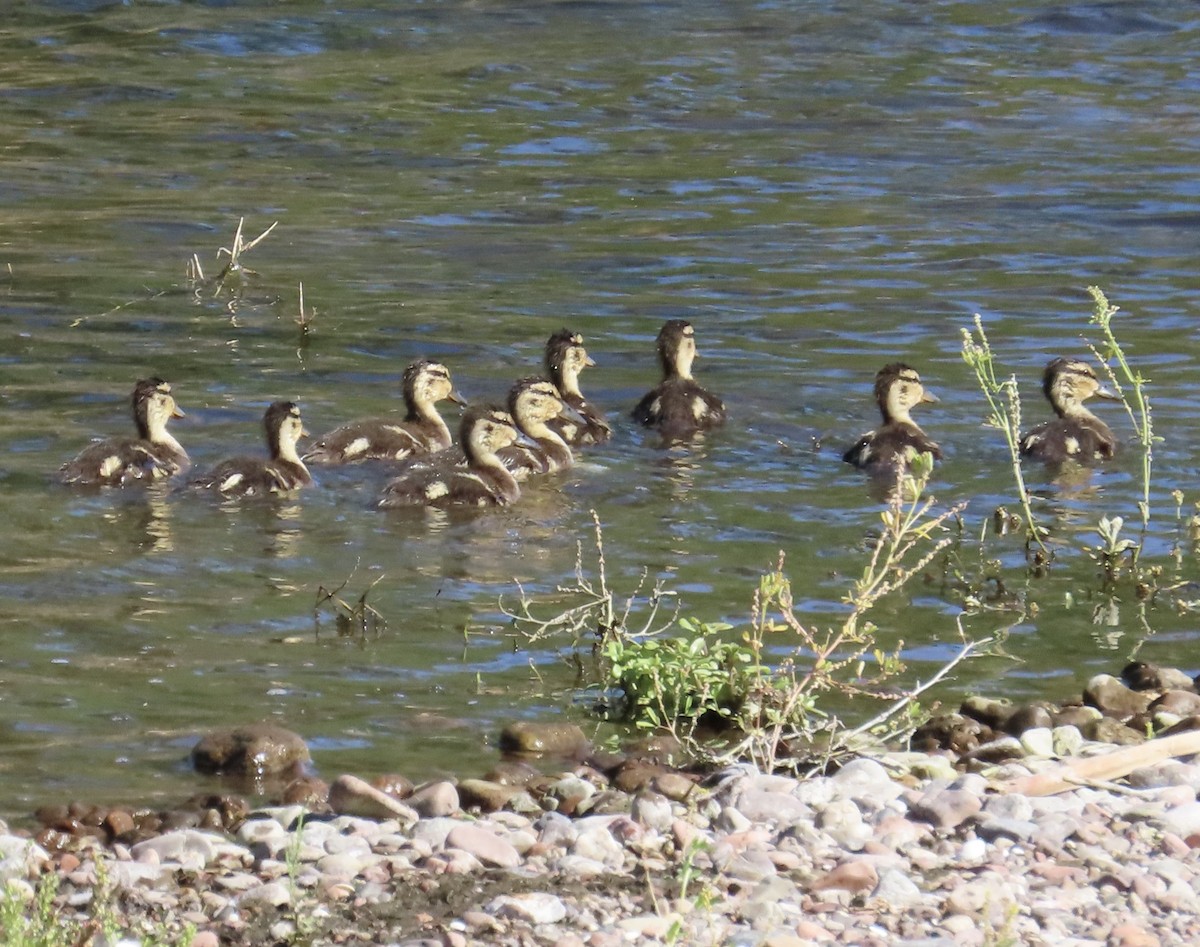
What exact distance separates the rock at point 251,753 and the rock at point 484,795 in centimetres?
52

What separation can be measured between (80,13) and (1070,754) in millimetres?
19795

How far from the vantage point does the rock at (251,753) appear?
566cm

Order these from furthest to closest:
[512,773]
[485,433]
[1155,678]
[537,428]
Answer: [537,428]
[485,433]
[1155,678]
[512,773]

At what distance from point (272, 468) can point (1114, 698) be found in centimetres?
379

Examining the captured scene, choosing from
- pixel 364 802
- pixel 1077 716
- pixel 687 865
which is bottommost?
pixel 1077 716

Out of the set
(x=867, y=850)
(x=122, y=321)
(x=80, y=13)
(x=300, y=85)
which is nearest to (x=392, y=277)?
(x=122, y=321)

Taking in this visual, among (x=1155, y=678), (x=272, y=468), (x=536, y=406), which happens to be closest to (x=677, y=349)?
(x=536, y=406)

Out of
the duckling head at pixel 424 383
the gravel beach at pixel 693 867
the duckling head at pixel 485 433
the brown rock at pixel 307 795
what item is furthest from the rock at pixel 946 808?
the duckling head at pixel 424 383

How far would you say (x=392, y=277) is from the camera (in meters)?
13.3

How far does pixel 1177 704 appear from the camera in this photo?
604 centimetres

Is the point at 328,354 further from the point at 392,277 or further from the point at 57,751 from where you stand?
the point at 57,751

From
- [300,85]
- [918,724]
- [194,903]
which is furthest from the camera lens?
Result: [300,85]

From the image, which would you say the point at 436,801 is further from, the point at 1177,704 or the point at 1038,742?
the point at 1177,704

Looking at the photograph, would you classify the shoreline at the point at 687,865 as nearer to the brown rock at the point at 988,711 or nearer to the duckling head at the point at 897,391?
the brown rock at the point at 988,711
